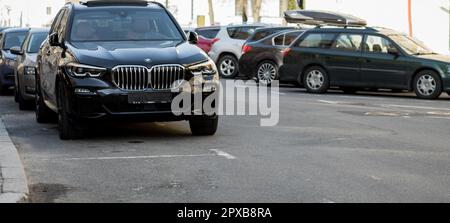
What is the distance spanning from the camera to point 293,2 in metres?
54.0

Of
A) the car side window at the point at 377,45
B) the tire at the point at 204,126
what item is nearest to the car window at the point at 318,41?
the car side window at the point at 377,45

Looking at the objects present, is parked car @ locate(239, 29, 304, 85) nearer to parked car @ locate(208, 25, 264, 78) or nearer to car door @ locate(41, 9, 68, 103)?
parked car @ locate(208, 25, 264, 78)

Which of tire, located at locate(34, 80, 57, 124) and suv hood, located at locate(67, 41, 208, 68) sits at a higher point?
suv hood, located at locate(67, 41, 208, 68)

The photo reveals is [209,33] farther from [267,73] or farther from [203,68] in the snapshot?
[203,68]

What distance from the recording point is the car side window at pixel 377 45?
20.2 m

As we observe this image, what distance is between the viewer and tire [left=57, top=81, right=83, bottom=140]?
36.4 feet

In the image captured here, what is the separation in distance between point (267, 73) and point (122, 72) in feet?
42.8

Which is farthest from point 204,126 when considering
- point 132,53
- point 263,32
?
point 263,32

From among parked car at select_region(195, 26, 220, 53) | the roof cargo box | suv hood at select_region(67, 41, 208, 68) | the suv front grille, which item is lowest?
parked car at select_region(195, 26, 220, 53)

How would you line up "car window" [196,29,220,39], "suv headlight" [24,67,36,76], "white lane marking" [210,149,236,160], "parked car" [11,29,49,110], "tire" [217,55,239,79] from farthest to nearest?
"car window" [196,29,220,39] → "tire" [217,55,239,79] → "suv headlight" [24,67,36,76] → "parked car" [11,29,49,110] → "white lane marking" [210,149,236,160]

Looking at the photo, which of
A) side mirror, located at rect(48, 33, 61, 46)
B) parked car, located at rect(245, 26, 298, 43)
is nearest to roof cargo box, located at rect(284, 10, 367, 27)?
parked car, located at rect(245, 26, 298, 43)

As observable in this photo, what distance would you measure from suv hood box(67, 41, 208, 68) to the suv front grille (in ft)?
0.27
